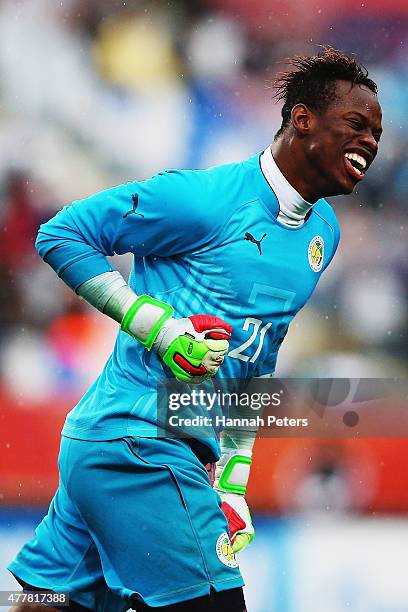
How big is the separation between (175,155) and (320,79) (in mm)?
2982

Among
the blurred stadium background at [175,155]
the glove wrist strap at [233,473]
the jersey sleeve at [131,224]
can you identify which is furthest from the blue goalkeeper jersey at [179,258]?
the blurred stadium background at [175,155]

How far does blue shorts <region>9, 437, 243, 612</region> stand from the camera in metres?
2.02

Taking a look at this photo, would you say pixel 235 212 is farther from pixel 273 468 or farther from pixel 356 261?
→ pixel 356 261

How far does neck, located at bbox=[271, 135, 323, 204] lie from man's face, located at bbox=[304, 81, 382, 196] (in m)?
0.02

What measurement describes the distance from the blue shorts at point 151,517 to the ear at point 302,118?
0.77 m

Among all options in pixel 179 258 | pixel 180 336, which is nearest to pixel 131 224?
pixel 179 258

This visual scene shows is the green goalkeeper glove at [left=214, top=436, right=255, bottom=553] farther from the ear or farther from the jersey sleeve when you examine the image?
the ear

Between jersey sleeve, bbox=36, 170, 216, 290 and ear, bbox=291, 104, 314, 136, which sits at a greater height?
ear, bbox=291, 104, 314, 136

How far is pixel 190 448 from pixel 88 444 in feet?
0.70

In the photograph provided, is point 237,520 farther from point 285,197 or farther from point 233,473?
point 285,197

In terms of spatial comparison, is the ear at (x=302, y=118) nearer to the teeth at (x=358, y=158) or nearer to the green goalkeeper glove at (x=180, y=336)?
the teeth at (x=358, y=158)

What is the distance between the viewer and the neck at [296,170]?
2299 mm

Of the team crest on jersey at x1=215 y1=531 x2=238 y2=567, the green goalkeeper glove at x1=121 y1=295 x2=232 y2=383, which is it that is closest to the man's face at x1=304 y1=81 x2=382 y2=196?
the green goalkeeper glove at x1=121 y1=295 x2=232 y2=383

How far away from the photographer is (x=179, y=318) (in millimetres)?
2182
